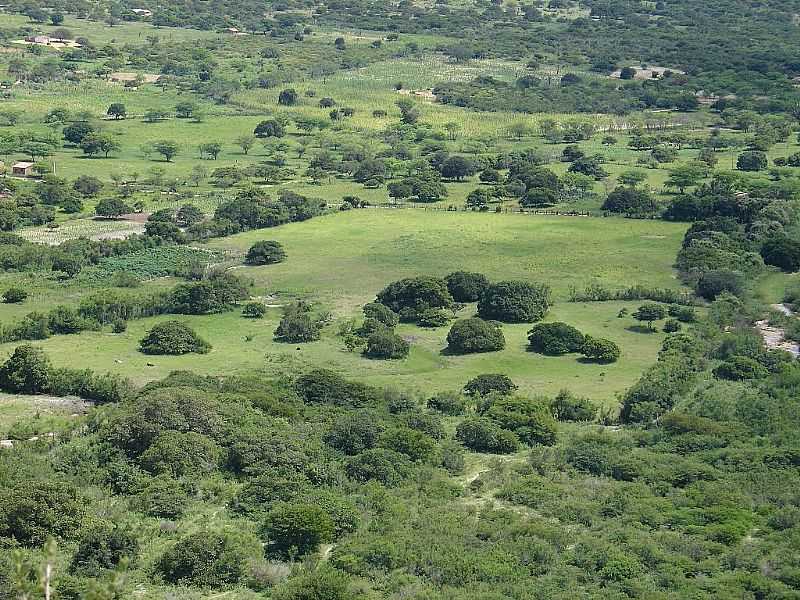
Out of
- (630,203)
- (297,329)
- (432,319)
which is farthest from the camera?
(630,203)

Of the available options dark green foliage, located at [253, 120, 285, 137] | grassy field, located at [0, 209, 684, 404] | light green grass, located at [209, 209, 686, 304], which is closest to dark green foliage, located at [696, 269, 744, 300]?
light green grass, located at [209, 209, 686, 304]

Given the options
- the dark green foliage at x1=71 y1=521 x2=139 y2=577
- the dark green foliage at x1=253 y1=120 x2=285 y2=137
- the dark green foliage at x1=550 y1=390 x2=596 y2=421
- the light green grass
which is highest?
the dark green foliage at x1=71 y1=521 x2=139 y2=577

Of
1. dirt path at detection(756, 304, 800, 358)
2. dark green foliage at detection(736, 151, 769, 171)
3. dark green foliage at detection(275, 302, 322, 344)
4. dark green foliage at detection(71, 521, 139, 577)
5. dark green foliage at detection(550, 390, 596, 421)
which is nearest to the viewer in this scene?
dark green foliage at detection(71, 521, 139, 577)

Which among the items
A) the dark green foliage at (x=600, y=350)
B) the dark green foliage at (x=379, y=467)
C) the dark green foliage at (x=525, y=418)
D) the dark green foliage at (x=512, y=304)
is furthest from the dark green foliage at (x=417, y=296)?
the dark green foliage at (x=379, y=467)

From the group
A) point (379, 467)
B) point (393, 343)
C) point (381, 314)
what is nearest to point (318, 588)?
point (379, 467)

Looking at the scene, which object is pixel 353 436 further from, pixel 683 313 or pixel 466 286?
pixel 683 313

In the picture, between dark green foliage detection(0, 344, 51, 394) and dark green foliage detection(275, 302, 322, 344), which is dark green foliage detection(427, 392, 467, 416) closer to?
dark green foliage detection(275, 302, 322, 344)

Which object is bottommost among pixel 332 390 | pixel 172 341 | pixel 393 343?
pixel 172 341

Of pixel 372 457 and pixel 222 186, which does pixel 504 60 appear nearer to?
pixel 222 186
